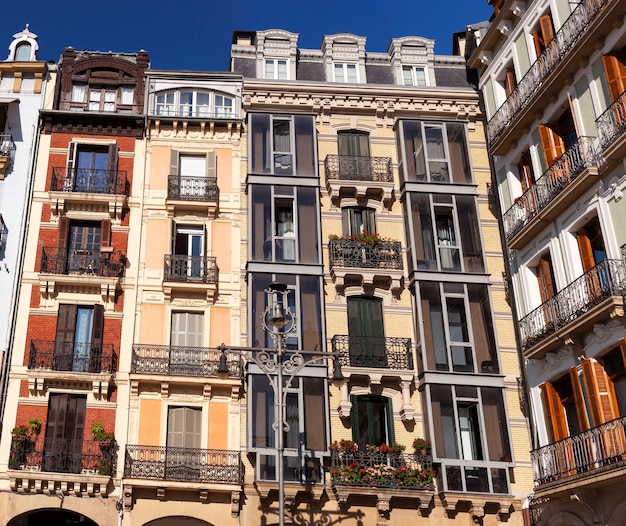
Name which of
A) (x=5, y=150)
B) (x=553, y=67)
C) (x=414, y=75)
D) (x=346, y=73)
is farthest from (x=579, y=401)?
(x=5, y=150)

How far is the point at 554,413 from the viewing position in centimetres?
2195

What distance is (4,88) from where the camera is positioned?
2791 centimetres

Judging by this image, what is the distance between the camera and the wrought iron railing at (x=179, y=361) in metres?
23.8

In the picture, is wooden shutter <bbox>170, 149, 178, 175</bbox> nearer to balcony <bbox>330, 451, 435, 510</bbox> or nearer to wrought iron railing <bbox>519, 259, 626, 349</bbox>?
balcony <bbox>330, 451, 435, 510</bbox>

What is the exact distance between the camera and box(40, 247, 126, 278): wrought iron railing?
24922 mm

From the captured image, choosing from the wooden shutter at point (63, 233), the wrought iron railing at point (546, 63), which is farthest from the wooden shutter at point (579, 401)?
Answer: the wooden shutter at point (63, 233)

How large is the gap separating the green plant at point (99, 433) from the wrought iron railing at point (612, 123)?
1536 cm

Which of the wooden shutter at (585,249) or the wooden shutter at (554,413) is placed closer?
the wooden shutter at (585,249)

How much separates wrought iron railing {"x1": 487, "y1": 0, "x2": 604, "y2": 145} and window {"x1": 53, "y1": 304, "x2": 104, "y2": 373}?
1373 cm

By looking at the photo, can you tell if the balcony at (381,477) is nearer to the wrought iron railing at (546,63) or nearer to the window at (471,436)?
the window at (471,436)

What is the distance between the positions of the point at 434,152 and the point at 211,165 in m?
7.63

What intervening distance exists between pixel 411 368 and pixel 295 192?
6.85 meters

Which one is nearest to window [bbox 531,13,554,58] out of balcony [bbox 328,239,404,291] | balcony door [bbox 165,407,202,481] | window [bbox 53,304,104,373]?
balcony [bbox 328,239,404,291]

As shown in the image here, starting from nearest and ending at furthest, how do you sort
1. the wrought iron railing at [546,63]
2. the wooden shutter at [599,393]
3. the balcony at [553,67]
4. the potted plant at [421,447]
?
the wooden shutter at [599,393] < the balcony at [553,67] < the wrought iron railing at [546,63] < the potted plant at [421,447]
